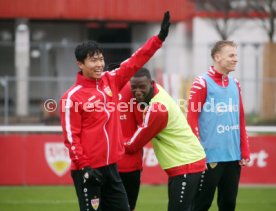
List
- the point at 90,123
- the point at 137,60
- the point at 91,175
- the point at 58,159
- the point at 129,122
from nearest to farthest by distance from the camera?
1. the point at 91,175
2. the point at 90,123
3. the point at 137,60
4. the point at 129,122
5. the point at 58,159

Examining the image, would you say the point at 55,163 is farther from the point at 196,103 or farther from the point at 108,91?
the point at 108,91

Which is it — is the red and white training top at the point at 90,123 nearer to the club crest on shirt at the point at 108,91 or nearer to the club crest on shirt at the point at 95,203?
the club crest on shirt at the point at 108,91

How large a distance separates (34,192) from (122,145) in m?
6.41

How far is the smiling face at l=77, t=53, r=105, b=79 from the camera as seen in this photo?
276 inches

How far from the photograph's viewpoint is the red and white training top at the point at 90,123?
6.90 m

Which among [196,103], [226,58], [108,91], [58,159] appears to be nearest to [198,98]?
[196,103]

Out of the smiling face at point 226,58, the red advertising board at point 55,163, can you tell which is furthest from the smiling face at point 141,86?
the red advertising board at point 55,163

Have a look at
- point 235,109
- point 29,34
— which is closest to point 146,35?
point 29,34

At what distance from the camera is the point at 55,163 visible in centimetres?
1420

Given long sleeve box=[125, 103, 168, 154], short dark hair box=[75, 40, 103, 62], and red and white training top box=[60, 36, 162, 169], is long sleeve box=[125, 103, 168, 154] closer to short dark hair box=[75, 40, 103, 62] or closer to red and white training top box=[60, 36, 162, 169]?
red and white training top box=[60, 36, 162, 169]

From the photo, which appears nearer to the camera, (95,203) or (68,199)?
(95,203)

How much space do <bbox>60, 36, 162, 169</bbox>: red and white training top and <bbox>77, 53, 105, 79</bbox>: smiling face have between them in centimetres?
5

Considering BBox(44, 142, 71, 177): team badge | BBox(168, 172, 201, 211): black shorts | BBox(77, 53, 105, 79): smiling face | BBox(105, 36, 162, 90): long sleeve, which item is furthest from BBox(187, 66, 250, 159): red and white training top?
BBox(44, 142, 71, 177): team badge

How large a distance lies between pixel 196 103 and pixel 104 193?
1709mm
